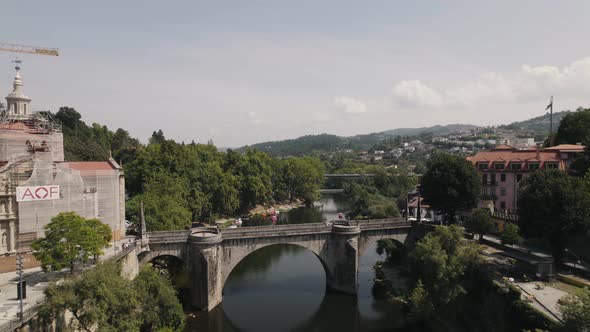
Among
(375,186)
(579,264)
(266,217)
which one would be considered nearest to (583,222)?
(579,264)

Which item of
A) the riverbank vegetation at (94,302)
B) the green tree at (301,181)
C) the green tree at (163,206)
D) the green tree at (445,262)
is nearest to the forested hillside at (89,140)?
the green tree at (163,206)

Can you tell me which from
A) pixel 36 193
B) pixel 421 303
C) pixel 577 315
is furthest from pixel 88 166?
pixel 577 315

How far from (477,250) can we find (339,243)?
48.3 feet

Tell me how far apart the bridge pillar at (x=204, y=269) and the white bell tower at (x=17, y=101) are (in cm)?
2247

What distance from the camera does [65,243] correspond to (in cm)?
3225

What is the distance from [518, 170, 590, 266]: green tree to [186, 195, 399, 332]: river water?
1603 cm

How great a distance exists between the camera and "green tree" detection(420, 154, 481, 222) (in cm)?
5038

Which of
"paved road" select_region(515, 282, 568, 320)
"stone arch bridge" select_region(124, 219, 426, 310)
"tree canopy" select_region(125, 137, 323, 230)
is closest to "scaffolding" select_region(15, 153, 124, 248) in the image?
"tree canopy" select_region(125, 137, 323, 230)

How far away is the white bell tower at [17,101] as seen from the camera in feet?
147

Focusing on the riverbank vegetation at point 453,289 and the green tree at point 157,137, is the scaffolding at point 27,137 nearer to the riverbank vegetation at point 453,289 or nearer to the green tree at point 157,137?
the riverbank vegetation at point 453,289

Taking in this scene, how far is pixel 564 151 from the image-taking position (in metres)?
56.1

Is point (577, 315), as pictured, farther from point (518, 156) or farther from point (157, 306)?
point (518, 156)

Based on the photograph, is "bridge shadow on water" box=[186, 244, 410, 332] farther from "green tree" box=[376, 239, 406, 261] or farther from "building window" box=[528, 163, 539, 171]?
"building window" box=[528, 163, 539, 171]

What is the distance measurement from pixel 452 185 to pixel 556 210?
45.2 ft
